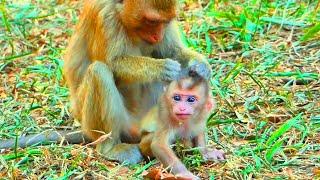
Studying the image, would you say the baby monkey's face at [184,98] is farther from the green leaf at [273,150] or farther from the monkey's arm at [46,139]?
the monkey's arm at [46,139]

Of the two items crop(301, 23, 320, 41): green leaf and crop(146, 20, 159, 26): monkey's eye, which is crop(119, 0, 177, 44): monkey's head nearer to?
crop(146, 20, 159, 26): monkey's eye

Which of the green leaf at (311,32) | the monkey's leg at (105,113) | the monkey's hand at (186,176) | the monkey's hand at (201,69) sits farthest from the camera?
the green leaf at (311,32)

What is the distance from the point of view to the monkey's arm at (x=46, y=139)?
7993 millimetres

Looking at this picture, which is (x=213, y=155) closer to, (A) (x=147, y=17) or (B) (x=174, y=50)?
(B) (x=174, y=50)

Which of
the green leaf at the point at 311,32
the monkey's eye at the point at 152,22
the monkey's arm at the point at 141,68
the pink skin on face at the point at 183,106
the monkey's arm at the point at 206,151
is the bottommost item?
the monkey's arm at the point at 206,151

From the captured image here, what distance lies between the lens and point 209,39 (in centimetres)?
1060

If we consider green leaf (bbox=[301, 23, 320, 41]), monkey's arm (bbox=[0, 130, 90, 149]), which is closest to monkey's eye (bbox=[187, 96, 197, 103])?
monkey's arm (bbox=[0, 130, 90, 149])

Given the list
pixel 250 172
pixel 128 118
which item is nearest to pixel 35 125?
pixel 128 118

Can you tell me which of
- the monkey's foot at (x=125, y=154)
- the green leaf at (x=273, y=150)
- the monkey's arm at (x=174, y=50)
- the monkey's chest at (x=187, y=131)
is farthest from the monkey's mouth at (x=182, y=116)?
the monkey's arm at (x=174, y=50)

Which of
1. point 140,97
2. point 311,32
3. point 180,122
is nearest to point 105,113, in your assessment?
point 140,97

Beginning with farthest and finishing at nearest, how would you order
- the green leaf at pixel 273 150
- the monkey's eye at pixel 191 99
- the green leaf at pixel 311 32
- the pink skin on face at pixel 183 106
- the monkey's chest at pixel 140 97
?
the green leaf at pixel 311 32, the monkey's chest at pixel 140 97, the green leaf at pixel 273 150, the monkey's eye at pixel 191 99, the pink skin on face at pixel 183 106

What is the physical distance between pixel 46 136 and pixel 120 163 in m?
0.86

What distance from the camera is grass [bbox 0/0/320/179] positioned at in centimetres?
744

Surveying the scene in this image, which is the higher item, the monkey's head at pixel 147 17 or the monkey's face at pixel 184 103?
the monkey's head at pixel 147 17
